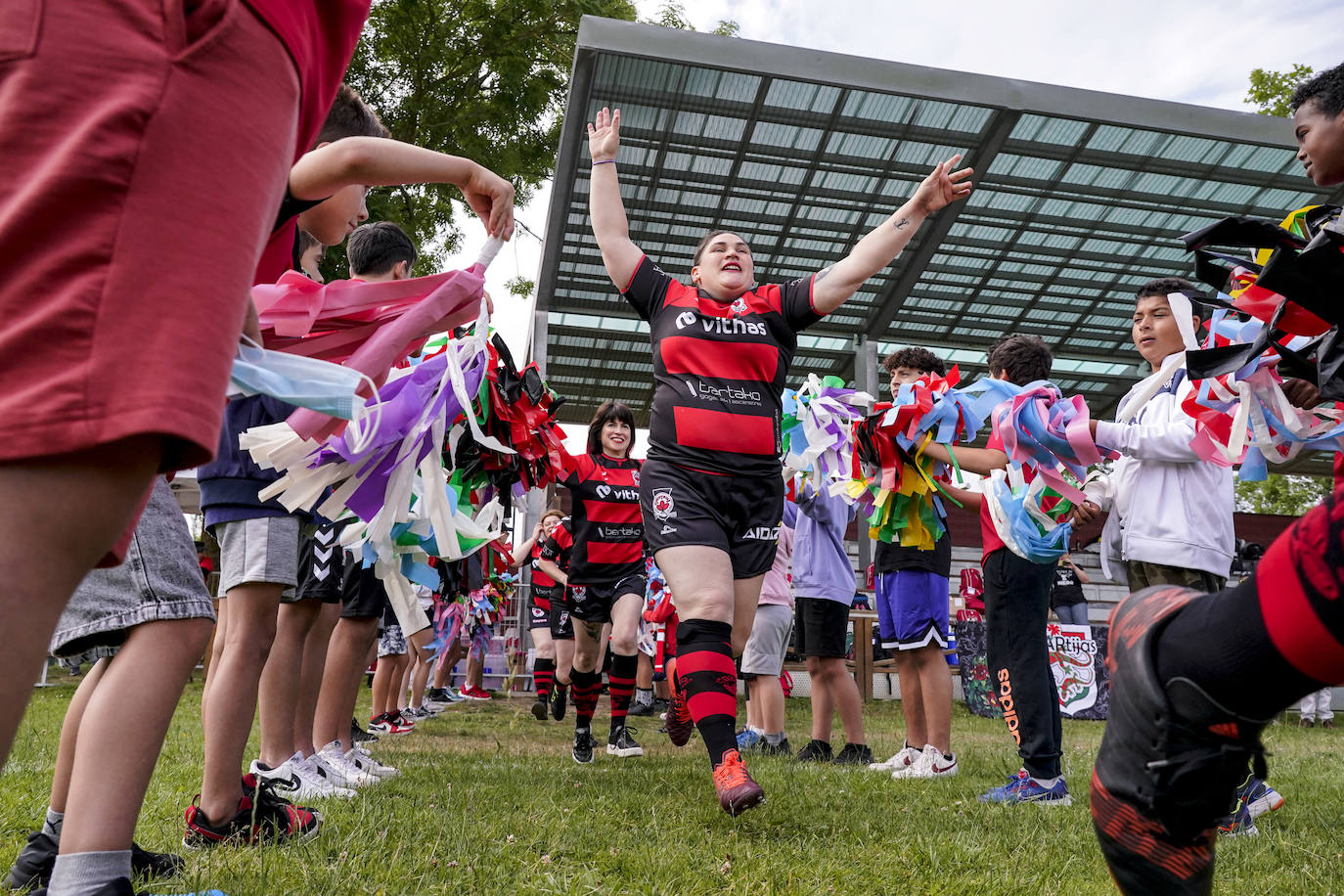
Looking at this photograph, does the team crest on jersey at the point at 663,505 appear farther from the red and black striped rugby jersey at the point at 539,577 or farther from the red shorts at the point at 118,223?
the red and black striped rugby jersey at the point at 539,577

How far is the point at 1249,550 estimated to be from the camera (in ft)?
33.4

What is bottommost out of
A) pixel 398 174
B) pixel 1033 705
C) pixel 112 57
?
pixel 1033 705

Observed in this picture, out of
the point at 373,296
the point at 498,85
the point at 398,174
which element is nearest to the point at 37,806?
the point at 373,296

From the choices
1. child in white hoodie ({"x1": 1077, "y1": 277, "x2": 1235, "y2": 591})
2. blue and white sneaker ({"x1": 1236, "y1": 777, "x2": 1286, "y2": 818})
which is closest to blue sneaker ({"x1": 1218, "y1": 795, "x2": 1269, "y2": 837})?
blue and white sneaker ({"x1": 1236, "y1": 777, "x2": 1286, "y2": 818})

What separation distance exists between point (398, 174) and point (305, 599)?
242 centimetres

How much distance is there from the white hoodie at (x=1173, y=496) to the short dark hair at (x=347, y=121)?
2698 millimetres

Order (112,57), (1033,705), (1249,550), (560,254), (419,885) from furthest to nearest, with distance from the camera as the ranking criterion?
(560,254) → (1249,550) → (1033,705) → (419,885) → (112,57)

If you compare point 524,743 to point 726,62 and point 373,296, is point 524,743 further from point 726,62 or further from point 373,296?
point 726,62

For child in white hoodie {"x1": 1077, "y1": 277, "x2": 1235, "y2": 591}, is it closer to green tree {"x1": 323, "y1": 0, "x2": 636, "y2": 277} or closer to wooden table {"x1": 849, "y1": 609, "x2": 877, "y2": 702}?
wooden table {"x1": 849, "y1": 609, "x2": 877, "y2": 702}

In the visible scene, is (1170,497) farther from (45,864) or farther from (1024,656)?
(45,864)

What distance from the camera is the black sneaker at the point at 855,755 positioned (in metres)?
5.68

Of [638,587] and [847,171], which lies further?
[847,171]

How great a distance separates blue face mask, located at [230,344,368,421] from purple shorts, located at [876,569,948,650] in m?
4.20

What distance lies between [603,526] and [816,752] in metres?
A: 2.00
